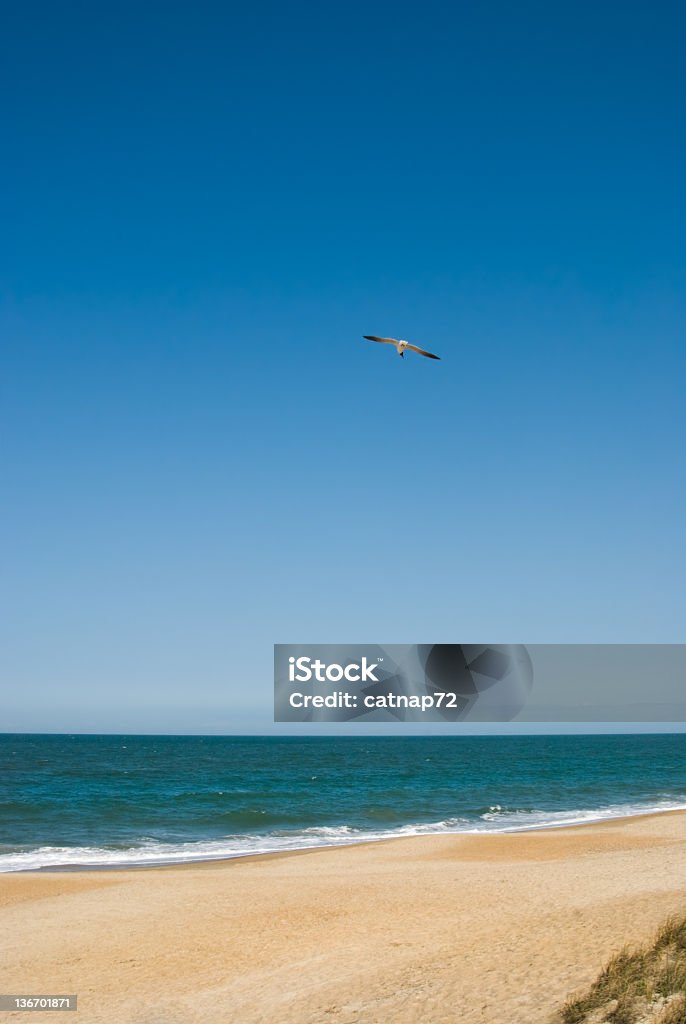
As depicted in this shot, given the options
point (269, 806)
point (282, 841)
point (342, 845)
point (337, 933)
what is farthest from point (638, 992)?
point (269, 806)

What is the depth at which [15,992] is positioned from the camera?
40.7ft

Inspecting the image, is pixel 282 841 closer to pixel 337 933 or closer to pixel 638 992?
pixel 337 933

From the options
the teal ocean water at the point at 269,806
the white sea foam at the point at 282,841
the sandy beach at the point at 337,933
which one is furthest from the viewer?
the teal ocean water at the point at 269,806

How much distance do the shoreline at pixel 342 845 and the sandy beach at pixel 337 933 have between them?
4.09 feet

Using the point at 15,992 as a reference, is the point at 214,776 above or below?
below

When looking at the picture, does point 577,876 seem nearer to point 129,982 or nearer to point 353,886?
point 353,886

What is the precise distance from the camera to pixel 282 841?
31.7 metres

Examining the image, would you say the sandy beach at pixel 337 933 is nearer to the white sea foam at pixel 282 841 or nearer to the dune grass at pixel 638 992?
the dune grass at pixel 638 992

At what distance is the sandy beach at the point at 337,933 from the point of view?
10609mm

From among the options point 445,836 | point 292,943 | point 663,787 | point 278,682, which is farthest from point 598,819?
point 292,943

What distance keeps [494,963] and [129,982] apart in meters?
5.37

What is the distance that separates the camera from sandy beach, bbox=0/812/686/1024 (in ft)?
34.8

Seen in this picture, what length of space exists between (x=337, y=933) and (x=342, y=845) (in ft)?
49.4

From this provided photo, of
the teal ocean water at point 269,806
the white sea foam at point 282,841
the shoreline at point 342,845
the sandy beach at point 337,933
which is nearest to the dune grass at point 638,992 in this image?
the sandy beach at point 337,933
